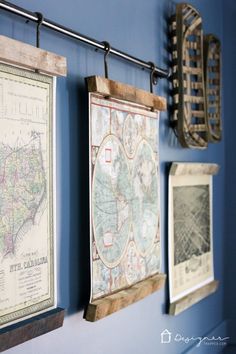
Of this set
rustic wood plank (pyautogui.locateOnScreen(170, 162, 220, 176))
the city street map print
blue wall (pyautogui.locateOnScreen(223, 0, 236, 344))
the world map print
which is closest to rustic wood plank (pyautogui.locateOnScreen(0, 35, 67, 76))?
the city street map print

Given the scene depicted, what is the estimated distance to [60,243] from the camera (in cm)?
119

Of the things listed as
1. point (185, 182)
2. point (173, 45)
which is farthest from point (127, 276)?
point (173, 45)

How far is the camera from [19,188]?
102 cm

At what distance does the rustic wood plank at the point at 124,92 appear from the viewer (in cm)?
123

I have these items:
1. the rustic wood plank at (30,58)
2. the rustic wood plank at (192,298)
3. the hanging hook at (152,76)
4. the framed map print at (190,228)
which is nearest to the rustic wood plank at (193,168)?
the framed map print at (190,228)

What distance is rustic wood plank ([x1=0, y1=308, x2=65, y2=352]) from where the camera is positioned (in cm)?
96

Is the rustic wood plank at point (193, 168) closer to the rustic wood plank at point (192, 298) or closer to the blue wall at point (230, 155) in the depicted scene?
the blue wall at point (230, 155)

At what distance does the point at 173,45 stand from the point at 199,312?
3.73 feet

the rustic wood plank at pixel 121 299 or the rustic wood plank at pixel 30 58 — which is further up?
the rustic wood plank at pixel 30 58

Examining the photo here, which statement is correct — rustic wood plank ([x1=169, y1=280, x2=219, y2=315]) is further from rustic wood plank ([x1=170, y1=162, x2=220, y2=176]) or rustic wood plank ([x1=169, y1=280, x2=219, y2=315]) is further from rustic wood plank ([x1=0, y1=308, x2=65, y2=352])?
rustic wood plank ([x1=0, y1=308, x2=65, y2=352])

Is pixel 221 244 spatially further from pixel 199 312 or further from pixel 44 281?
pixel 44 281

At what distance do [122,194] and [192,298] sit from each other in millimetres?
721

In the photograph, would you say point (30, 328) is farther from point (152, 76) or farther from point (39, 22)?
point (152, 76)

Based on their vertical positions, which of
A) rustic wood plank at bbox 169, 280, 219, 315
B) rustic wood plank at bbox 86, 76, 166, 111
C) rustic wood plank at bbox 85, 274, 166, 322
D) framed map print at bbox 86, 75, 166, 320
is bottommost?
rustic wood plank at bbox 169, 280, 219, 315
